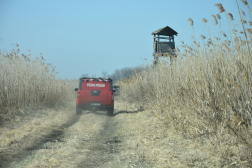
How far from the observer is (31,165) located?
4.53 metres

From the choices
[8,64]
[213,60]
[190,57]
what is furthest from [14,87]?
[213,60]

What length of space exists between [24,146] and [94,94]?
23.5 ft

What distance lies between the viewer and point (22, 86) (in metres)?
11.5

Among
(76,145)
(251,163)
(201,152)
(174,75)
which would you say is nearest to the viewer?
(251,163)

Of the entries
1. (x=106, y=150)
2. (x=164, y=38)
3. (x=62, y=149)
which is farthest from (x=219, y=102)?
(x=164, y=38)

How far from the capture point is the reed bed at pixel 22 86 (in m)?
10.1

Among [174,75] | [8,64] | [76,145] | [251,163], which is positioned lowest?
[76,145]

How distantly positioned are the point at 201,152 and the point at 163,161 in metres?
0.76

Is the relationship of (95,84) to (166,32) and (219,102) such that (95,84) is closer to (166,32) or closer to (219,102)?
(219,102)

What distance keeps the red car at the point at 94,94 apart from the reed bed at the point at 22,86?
2.55 m

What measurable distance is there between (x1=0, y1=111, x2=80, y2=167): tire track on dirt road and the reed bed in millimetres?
2695

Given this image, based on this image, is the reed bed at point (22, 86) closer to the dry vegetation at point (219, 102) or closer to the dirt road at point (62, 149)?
the dirt road at point (62, 149)

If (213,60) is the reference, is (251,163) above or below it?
below

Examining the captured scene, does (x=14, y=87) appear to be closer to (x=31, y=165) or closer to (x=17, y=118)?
(x=17, y=118)
